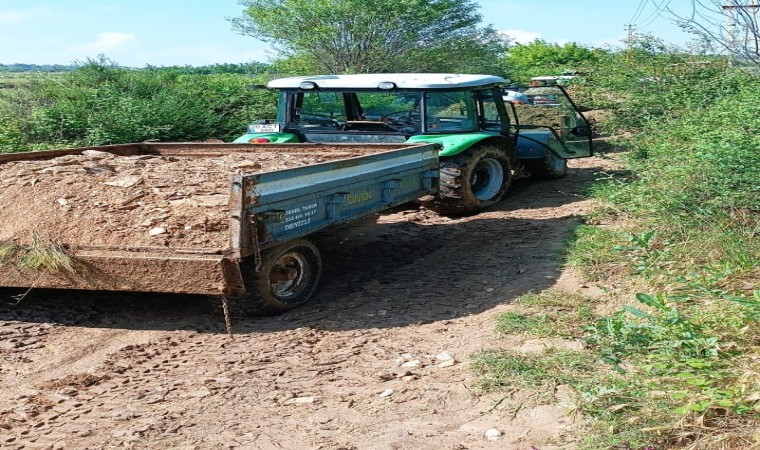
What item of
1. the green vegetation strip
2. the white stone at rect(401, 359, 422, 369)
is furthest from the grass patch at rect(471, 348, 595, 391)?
the white stone at rect(401, 359, 422, 369)

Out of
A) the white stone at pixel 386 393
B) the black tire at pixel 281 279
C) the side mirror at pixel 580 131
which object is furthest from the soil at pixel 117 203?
the side mirror at pixel 580 131

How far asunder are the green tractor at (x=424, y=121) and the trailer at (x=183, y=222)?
2.15 metres

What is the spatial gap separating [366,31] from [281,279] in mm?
14754

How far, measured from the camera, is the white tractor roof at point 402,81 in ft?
29.1

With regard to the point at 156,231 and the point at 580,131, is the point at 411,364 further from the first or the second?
the point at 580,131

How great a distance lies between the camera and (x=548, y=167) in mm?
11039

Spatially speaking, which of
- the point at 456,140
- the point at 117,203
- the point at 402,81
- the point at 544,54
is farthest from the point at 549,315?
the point at 544,54

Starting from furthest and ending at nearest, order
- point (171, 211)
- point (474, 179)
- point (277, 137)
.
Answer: point (474, 179) < point (277, 137) < point (171, 211)

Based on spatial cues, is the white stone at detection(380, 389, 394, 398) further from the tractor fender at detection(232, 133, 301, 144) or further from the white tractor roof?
the tractor fender at detection(232, 133, 301, 144)

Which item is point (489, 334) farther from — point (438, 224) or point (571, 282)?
point (438, 224)

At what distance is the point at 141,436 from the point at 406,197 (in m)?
3.73

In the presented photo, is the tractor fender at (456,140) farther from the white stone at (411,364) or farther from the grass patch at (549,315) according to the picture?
the white stone at (411,364)

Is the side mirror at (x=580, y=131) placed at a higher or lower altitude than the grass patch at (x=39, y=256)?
higher

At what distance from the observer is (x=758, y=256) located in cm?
515
